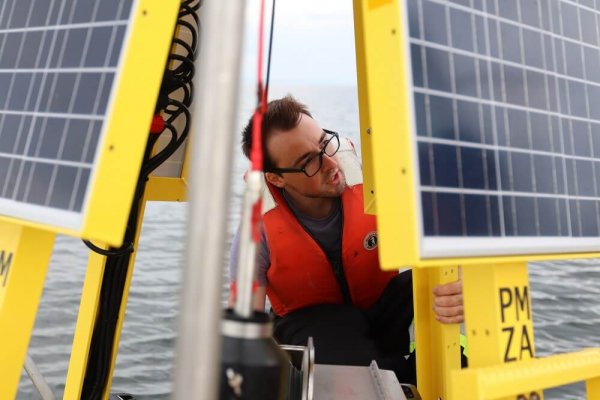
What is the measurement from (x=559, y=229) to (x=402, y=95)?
0.50 m

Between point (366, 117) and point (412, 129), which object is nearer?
point (412, 129)

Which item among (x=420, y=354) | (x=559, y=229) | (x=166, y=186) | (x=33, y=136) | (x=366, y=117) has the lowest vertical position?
(x=420, y=354)

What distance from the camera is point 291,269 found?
248cm

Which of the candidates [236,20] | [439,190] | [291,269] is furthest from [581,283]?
[236,20]

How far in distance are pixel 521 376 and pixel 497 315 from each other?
0.14 meters

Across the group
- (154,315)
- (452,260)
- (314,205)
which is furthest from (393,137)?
(154,315)

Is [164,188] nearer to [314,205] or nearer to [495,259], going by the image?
[314,205]

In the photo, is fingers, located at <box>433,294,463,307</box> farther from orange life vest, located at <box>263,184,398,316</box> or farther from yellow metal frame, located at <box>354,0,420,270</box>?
yellow metal frame, located at <box>354,0,420,270</box>

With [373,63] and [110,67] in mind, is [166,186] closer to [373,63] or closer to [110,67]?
[110,67]

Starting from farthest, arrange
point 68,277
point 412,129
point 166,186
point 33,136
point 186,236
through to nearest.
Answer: point 68,277 → point 166,186 → point 33,136 → point 412,129 → point 186,236

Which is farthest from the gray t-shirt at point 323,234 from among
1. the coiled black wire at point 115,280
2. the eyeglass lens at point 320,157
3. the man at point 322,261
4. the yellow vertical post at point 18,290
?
the yellow vertical post at point 18,290

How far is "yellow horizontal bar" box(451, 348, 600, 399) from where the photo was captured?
1.18 meters

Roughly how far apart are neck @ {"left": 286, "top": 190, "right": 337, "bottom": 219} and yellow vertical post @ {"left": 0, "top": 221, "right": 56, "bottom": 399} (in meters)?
1.26

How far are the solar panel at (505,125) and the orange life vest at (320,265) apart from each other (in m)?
1.12
